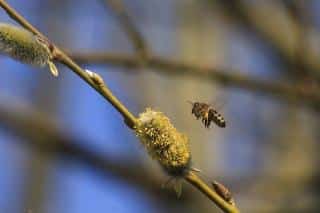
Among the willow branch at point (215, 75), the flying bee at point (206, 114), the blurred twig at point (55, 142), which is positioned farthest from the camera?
the blurred twig at point (55, 142)

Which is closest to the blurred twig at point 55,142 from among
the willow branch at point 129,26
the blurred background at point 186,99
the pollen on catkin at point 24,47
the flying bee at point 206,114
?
the blurred background at point 186,99

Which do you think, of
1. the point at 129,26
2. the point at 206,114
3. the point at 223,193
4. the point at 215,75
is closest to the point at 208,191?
the point at 223,193

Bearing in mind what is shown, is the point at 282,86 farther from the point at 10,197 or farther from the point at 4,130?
the point at 10,197

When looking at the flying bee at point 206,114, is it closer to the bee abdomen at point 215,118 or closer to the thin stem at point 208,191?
the bee abdomen at point 215,118

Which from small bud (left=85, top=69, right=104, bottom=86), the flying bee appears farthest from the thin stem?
the flying bee

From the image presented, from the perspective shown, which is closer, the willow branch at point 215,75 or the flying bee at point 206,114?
the flying bee at point 206,114

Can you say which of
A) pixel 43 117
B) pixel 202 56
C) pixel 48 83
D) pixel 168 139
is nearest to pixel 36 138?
pixel 43 117

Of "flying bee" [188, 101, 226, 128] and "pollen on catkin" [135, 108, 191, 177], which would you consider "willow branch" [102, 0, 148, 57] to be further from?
"pollen on catkin" [135, 108, 191, 177]
